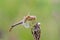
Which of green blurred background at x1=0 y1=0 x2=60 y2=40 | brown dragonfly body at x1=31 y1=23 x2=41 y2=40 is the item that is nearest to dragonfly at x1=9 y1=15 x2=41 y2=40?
brown dragonfly body at x1=31 y1=23 x2=41 y2=40

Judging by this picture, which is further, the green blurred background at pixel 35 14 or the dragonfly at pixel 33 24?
the green blurred background at pixel 35 14

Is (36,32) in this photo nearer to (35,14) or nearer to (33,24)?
(33,24)

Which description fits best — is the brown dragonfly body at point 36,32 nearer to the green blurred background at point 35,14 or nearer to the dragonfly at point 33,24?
the dragonfly at point 33,24

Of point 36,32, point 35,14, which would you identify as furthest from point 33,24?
point 35,14

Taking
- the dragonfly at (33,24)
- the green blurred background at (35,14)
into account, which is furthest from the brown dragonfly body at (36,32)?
the green blurred background at (35,14)

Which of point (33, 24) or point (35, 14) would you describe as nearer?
point (33, 24)

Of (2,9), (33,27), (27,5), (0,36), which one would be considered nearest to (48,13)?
(27,5)

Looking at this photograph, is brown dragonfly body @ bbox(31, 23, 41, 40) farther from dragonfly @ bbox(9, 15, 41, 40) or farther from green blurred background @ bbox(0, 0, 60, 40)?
green blurred background @ bbox(0, 0, 60, 40)

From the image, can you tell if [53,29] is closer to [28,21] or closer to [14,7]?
[14,7]
